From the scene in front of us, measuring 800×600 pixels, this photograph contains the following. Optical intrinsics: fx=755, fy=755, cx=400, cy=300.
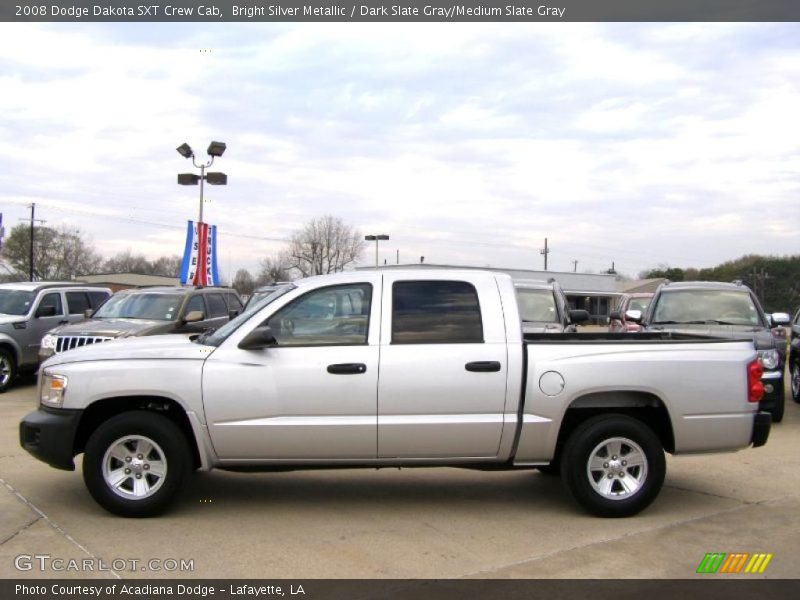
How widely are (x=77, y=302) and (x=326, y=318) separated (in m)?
11.0

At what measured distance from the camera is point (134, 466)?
18.4ft

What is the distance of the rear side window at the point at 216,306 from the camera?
45.4 feet

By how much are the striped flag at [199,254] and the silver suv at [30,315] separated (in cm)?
966

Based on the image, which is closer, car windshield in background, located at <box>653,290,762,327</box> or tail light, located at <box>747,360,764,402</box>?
tail light, located at <box>747,360,764,402</box>

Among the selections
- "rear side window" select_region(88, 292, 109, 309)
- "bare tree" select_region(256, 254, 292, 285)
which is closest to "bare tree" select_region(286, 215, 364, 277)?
"bare tree" select_region(256, 254, 292, 285)

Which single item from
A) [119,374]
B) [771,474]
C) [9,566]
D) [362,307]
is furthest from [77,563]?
[771,474]

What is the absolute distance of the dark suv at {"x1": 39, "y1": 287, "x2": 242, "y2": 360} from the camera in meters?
11.5

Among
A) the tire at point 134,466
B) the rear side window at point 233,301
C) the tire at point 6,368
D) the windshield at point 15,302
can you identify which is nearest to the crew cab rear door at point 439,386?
the tire at point 134,466

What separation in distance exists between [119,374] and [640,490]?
4.01 metres

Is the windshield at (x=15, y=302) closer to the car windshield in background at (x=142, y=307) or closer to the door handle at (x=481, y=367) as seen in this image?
the car windshield in background at (x=142, y=307)

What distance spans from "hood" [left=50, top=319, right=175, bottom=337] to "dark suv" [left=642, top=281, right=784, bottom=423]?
7.29 m

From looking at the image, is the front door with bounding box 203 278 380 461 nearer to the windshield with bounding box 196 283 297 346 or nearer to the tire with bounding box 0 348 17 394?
the windshield with bounding box 196 283 297 346

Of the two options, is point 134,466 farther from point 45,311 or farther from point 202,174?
point 202,174
